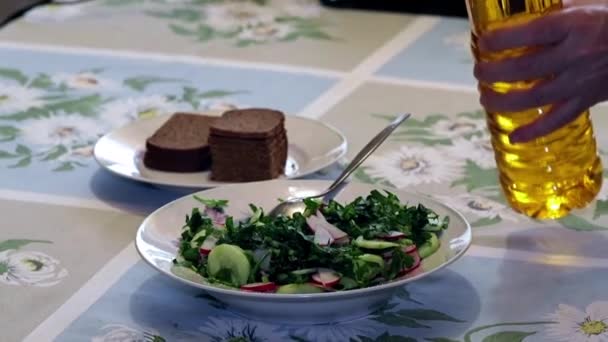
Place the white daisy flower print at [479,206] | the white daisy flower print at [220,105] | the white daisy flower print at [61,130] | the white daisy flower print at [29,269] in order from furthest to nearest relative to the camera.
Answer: the white daisy flower print at [220,105] → the white daisy flower print at [61,130] → the white daisy flower print at [479,206] → the white daisy flower print at [29,269]

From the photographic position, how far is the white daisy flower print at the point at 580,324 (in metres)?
0.85

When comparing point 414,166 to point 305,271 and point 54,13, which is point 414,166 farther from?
point 54,13

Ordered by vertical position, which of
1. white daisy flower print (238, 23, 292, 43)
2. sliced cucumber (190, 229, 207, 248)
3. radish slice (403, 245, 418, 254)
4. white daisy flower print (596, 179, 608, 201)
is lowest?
white daisy flower print (596, 179, 608, 201)

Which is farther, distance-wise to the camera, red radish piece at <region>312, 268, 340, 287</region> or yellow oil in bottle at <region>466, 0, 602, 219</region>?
yellow oil in bottle at <region>466, 0, 602, 219</region>

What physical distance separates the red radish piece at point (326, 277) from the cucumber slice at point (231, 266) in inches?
2.1

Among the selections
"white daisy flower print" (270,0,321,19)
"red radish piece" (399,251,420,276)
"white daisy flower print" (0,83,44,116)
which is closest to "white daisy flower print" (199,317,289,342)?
"red radish piece" (399,251,420,276)

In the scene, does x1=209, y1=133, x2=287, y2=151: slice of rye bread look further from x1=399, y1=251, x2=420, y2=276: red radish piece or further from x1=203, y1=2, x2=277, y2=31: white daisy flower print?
x1=203, y1=2, x2=277, y2=31: white daisy flower print

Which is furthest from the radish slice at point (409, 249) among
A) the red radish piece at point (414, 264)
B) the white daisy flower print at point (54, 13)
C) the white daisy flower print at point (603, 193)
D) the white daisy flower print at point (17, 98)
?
the white daisy flower print at point (54, 13)

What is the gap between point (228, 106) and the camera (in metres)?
1.43

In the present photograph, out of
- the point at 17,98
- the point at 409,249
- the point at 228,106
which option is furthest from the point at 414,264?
the point at 17,98

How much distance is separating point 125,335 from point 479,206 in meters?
0.42

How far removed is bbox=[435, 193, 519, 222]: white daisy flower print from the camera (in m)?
1.10

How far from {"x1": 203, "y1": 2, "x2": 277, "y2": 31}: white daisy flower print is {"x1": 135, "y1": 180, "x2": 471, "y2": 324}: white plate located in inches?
32.0

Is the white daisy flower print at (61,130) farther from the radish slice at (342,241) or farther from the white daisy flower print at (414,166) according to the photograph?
the radish slice at (342,241)
